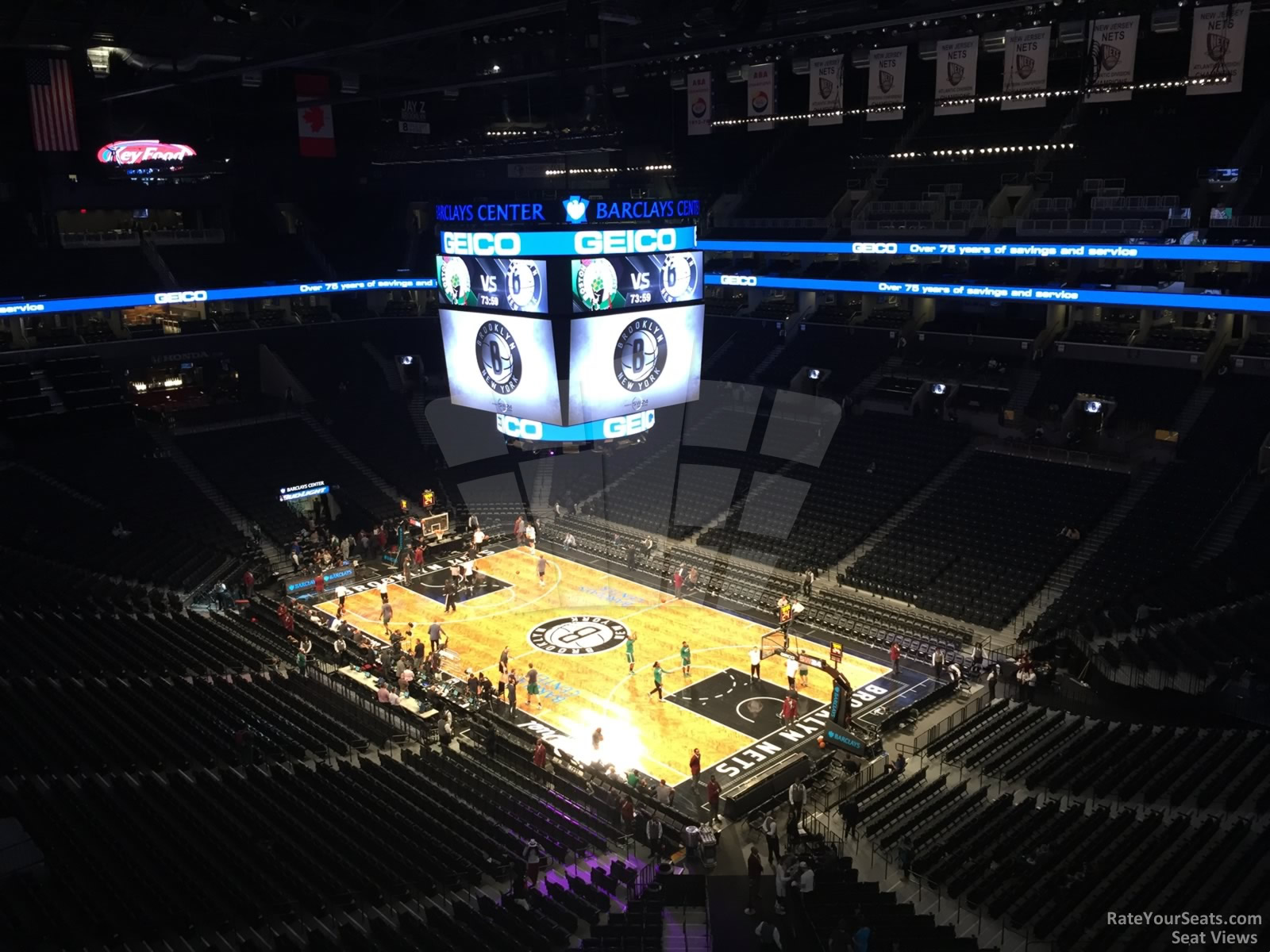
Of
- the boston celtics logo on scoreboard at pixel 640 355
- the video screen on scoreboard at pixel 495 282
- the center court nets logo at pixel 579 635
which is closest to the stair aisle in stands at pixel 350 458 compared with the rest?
the center court nets logo at pixel 579 635

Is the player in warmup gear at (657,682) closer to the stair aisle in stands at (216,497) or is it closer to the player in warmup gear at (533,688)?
the player in warmup gear at (533,688)

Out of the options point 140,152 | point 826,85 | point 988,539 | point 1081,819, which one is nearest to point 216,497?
point 140,152

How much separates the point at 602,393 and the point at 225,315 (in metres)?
24.3

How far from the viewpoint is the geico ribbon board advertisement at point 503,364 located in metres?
22.8

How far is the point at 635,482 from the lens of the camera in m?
37.6

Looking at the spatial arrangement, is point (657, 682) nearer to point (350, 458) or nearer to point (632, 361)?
point (632, 361)

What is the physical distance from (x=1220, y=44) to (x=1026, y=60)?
485 centimetres

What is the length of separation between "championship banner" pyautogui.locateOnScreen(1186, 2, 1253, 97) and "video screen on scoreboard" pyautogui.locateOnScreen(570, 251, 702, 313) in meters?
15.1

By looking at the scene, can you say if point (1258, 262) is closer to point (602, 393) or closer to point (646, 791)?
point (602, 393)

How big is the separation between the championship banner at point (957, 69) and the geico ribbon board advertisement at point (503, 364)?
13968 millimetres

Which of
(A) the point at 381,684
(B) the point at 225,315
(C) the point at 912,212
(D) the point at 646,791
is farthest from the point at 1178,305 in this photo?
(B) the point at 225,315

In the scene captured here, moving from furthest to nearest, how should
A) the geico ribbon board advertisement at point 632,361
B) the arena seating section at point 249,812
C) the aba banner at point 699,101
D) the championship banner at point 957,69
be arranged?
the aba banner at point 699,101
the championship banner at point 957,69
the geico ribbon board advertisement at point 632,361
the arena seating section at point 249,812

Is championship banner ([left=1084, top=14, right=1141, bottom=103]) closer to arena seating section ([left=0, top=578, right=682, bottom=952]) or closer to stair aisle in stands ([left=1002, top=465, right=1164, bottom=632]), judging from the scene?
stair aisle in stands ([left=1002, top=465, right=1164, bottom=632])

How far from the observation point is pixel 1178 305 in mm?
29516
